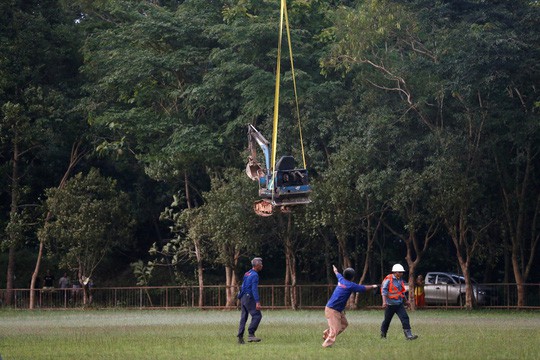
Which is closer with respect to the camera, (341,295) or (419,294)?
(341,295)

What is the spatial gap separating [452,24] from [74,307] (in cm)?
2152

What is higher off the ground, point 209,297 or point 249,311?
point 209,297

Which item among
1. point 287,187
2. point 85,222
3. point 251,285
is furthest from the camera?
point 85,222

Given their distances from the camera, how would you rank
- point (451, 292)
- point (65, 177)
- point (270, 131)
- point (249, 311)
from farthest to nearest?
point (65, 177)
point (451, 292)
point (270, 131)
point (249, 311)

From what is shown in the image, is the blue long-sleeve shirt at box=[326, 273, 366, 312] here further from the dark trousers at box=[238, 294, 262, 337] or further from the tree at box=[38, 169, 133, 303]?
the tree at box=[38, 169, 133, 303]

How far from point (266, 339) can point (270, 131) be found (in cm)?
2505

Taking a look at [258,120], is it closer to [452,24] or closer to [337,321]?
[452,24]

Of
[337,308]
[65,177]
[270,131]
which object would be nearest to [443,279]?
[270,131]

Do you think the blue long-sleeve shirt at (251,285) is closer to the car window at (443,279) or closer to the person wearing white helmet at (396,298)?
the person wearing white helmet at (396,298)

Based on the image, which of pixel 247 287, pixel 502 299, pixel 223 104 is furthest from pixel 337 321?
pixel 223 104

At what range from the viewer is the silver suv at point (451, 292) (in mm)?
50406

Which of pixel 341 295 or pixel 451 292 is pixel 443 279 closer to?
pixel 451 292

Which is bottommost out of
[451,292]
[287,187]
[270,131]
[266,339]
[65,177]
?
[266,339]

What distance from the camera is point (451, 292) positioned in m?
52.7
